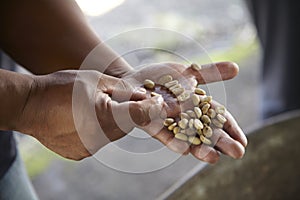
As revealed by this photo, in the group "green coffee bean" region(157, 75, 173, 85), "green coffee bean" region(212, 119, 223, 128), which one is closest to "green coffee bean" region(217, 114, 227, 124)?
"green coffee bean" region(212, 119, 223, 128)

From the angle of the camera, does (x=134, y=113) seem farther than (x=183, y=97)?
No

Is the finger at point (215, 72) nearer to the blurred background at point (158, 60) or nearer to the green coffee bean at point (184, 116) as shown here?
the green coffee bean at point (184, 116)

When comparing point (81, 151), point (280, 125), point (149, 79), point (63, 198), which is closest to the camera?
point (81, 151)

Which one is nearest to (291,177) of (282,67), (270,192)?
(270,192)

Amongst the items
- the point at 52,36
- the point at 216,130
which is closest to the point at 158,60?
the point at 52,36

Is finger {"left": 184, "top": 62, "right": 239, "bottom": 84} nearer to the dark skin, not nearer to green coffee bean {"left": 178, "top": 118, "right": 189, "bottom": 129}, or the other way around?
the dark skin

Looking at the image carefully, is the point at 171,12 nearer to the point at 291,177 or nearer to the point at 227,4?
the point at 227,4

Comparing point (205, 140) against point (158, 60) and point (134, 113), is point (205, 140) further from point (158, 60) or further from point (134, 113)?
point (158, 60)
